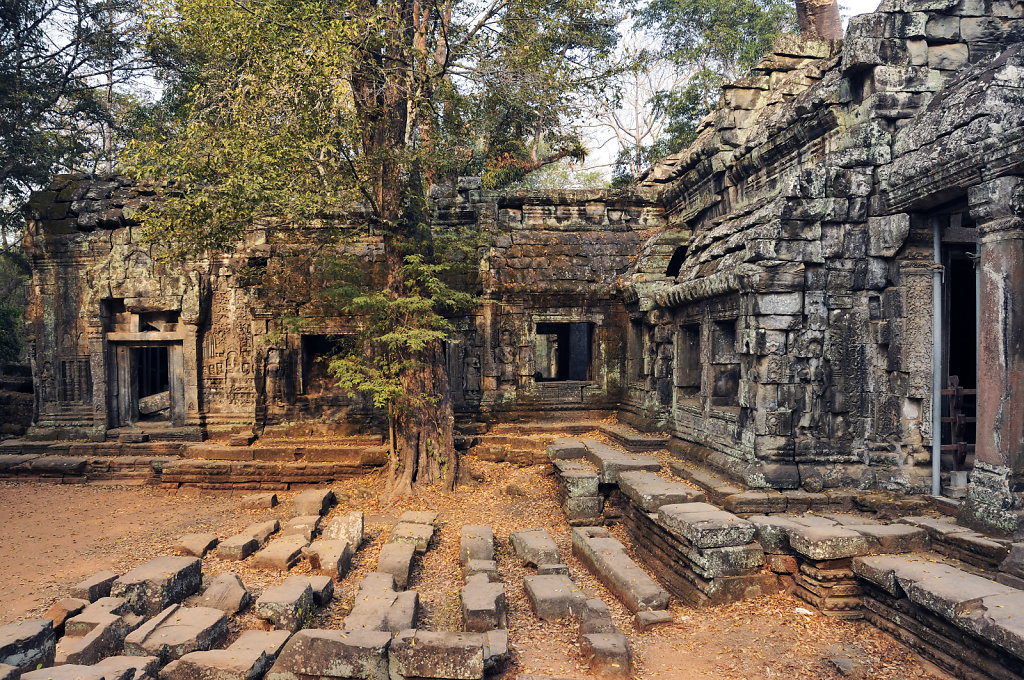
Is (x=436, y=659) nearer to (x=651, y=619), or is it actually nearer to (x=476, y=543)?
(x=651, y=619)

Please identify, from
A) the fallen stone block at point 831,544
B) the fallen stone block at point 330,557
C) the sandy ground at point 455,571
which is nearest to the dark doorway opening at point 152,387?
the sandy ground at point 455,571

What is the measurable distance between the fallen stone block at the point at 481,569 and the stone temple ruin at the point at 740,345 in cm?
118

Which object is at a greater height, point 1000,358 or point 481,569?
point 1000,358

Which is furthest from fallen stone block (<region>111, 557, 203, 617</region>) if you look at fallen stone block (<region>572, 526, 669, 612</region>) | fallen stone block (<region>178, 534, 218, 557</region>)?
fallen stone block (<region>572, 526, 669, 612</region>)

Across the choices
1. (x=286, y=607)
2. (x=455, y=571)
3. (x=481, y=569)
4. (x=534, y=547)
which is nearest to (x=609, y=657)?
(x=481, y=569)

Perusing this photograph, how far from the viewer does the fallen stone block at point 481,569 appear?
590cm

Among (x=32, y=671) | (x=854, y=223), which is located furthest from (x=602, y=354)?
(x=32, y=671)

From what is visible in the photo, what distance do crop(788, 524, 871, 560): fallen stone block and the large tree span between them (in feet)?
16.6

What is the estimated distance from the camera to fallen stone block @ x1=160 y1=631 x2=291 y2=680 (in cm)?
406

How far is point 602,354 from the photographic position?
11.7m

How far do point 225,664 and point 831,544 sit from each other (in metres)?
5.17

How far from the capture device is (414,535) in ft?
23.0

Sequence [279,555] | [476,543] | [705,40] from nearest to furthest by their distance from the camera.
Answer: [279,555] → [476,543] → [705,40]

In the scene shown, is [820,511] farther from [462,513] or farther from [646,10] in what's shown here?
[646,10]
